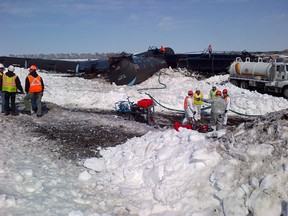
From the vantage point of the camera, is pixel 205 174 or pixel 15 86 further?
pixel 15 86

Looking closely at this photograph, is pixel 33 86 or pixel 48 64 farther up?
pixel 48 64

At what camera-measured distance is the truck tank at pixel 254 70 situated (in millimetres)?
21408

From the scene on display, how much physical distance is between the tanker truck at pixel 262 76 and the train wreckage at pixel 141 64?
9.69 ft

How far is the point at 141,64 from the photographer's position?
23859mm

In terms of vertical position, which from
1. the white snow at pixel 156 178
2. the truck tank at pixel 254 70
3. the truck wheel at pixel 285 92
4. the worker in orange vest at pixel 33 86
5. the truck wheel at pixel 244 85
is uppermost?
the truck tank at pixel 254 70

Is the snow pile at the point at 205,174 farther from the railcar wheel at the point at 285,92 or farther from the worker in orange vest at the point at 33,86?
the railcar wheel at the point at 285,92

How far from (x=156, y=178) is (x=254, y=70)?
60.4 feet

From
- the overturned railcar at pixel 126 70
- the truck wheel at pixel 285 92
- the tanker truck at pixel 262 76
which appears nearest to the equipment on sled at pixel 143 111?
the overturned railcar at pixel 126 70

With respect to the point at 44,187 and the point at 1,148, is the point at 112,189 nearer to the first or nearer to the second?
the point at 44,187

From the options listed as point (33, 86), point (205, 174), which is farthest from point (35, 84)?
point (205, 174)

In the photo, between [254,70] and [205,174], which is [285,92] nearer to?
[254,70]

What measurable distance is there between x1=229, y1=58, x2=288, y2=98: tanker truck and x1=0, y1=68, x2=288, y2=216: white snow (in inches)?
603

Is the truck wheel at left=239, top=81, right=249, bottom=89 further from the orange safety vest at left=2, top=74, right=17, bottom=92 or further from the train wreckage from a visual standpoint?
the orange safety vest at left=2, top=74, right=17, bottom=92

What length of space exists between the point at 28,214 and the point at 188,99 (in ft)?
27.0
